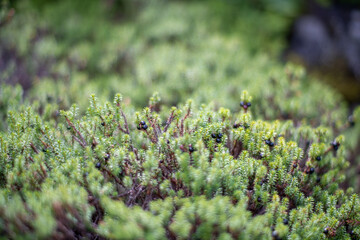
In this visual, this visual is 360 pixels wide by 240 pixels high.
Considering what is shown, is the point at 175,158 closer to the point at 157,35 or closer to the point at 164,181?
the point at 164,181

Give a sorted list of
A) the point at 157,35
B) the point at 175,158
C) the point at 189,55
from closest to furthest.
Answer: the point at 175,158 → the point at 189,55 → the point at 157,35

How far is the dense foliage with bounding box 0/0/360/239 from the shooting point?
1.90 meters

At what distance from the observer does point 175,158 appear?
2447 millimetres

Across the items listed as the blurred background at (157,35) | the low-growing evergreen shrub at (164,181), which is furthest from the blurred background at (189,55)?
the low-growing evergreen shrub at (164,181)

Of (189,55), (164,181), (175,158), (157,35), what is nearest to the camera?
(164,181)

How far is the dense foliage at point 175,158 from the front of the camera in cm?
190

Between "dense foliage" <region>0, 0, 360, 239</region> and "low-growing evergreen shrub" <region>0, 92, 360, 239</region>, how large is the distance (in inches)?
0.4

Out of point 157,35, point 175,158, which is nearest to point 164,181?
point 175,158

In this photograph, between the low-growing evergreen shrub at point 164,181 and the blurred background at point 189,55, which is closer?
the low-growing evergreen shrub at point 164,181

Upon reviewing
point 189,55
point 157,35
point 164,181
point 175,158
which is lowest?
point 164,181

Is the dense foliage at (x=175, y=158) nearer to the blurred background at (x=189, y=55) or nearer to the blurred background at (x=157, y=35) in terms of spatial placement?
the blurred background at (x=189, y=55)

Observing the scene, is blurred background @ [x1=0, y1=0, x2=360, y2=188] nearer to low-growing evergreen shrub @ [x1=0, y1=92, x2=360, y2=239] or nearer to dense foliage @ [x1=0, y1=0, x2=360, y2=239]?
dense foliage @ [x1=0, y1=0, x2=360, y2=239]

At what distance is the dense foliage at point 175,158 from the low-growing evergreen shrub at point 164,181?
0.01 m

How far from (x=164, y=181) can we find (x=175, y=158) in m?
0.31
